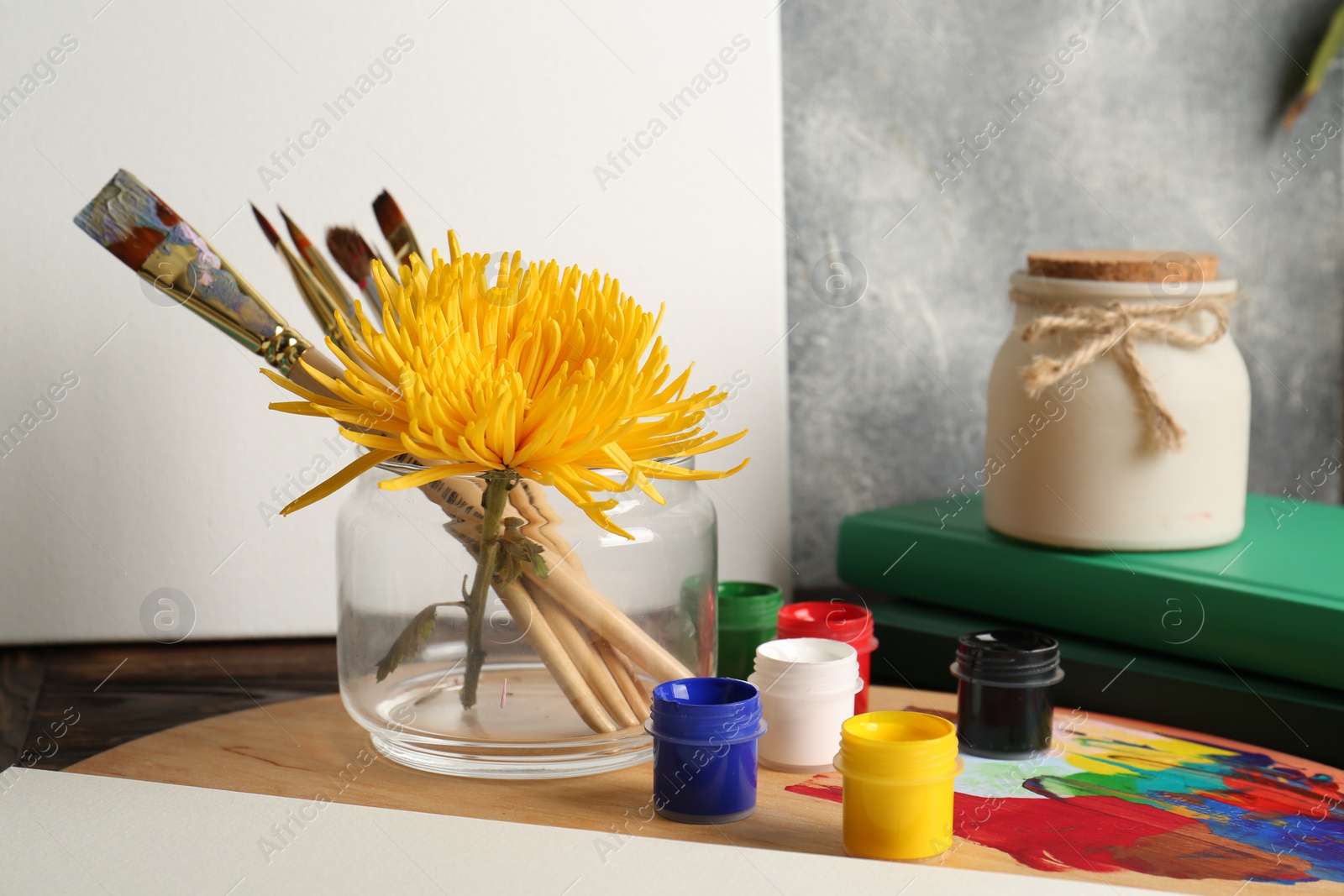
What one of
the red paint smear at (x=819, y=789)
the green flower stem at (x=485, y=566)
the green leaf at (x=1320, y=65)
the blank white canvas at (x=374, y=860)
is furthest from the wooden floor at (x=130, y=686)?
the green leaf at (x=1320, y=65)

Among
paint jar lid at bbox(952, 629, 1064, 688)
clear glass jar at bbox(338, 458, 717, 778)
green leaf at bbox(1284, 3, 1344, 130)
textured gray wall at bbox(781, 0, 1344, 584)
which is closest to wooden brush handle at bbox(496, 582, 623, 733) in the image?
clear glass jar at bbox(338, 458, 717, 778)

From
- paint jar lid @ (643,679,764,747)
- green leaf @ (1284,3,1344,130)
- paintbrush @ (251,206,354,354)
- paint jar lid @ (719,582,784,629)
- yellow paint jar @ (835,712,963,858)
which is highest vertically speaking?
green leaf @ (1284,3,1344,130)

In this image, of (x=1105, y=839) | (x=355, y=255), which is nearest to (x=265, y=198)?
(x=355, y=255)

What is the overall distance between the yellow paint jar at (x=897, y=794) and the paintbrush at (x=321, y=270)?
35 cm

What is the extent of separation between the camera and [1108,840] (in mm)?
578

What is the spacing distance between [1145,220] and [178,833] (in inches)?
39.2

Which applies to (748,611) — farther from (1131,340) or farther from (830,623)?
(1131,340)

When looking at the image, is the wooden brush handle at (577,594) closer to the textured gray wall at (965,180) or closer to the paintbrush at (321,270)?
the paintbrush at (321,270)

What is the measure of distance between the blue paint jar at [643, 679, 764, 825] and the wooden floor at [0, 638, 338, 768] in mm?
342

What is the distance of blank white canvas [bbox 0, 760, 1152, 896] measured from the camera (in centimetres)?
53

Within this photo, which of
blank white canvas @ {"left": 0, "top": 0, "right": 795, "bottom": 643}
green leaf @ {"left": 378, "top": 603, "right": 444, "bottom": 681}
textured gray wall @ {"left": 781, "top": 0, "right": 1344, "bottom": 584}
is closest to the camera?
green leaf @ {"left": 378, "top": 603, "right": 444, "bottom": 681}

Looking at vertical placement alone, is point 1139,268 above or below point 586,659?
above

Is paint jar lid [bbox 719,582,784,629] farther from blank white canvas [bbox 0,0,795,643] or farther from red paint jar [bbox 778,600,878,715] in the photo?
blank white canvas [bbox 0,0,795,643]

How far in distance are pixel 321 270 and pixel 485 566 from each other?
20 centimetres
